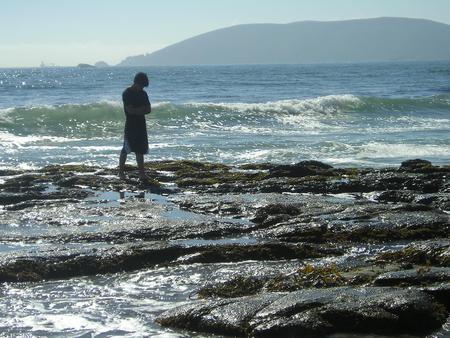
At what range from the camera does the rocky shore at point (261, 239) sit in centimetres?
549

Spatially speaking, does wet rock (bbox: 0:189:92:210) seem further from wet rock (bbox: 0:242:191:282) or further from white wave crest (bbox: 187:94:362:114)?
white wave crest (bbox: 187:94:362:114)

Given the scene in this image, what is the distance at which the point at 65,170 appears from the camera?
14062mm

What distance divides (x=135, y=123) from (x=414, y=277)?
7.68m

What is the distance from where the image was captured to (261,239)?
27.8ft

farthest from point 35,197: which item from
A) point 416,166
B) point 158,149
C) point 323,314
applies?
point 158,149

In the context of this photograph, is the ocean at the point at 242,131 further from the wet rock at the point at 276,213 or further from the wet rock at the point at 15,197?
the wet rock at the point at 276,213

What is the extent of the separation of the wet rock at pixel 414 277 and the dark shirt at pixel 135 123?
7237 mm

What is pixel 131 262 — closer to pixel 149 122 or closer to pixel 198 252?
pixel 198 252

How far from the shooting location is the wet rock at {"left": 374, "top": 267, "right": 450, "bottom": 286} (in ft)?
19.6

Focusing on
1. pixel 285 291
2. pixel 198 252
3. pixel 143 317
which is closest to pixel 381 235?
pixel 198 252

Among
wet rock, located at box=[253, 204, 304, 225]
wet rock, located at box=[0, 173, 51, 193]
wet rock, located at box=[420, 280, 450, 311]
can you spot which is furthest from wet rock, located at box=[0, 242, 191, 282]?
→ wet rock, located at box=[0, 173, 51, 193]

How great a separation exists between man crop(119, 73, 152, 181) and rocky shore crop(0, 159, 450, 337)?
43cm

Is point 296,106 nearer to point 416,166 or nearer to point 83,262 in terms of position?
point 416,166

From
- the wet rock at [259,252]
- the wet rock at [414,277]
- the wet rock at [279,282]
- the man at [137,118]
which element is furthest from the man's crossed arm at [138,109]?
the wet rock at [414,277]
